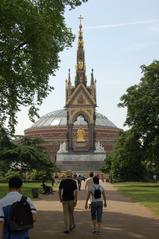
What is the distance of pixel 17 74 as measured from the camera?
27.8 m

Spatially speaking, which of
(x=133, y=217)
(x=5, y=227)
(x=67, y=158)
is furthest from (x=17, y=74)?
(x=67, y=158)

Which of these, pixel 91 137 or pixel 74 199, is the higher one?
pixel 91 137

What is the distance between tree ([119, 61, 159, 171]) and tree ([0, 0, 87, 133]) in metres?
25.4

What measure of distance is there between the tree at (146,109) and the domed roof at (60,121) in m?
76.2

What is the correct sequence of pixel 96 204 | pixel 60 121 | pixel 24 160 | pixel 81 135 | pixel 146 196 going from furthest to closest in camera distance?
pixel 60 121
pixel 81 135
pixel 24 160
pixel 146 196
pixel 96 204

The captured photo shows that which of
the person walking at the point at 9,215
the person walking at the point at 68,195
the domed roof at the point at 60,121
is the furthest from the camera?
the domed roof at the point at 60,121

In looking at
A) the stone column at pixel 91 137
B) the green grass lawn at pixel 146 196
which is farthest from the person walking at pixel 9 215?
the stone column at pixel 91 137

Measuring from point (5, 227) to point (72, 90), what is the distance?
10560cm

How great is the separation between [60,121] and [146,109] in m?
89.2

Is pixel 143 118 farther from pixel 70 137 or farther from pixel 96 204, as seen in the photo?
pixel 70 137

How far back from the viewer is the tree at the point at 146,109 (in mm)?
55438

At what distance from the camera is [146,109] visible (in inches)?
2189

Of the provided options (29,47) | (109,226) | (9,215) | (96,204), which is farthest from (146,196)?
(9,215)

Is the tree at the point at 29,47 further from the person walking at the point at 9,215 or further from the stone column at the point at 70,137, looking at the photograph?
→ the stone column at the point at 70,137
